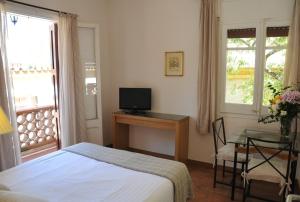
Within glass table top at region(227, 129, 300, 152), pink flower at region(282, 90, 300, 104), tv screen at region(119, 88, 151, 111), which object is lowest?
glass table top at region(227, 129, 300, 152)

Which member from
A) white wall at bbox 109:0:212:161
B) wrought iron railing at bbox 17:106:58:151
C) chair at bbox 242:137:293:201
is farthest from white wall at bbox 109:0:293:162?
wrought iron railing at bbox 17:106:58:151

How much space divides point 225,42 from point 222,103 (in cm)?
87

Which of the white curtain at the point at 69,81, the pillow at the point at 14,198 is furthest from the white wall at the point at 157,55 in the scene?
the pillow at the point at 14,198

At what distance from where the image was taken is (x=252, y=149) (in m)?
2.64

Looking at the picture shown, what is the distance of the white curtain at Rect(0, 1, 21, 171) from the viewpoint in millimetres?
2732

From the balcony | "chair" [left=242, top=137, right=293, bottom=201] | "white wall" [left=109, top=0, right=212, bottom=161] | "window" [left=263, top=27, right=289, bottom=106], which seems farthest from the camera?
the balcony

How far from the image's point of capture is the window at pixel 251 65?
304cm

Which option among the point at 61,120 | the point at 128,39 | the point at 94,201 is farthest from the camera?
the point at 128,39

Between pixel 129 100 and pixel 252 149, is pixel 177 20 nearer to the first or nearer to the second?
pixel 129 100

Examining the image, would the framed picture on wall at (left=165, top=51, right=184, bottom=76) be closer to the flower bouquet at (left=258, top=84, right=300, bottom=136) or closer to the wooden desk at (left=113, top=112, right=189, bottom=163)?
the wooden desk at (left=113, top=112, right=189, bottom=163)

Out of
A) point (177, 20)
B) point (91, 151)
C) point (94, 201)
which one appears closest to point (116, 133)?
point (91, 151)

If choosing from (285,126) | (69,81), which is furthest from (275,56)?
(69,81)

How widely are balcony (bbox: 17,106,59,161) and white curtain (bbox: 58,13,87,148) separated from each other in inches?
36.0

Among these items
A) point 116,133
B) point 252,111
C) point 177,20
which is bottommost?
point 116,133
